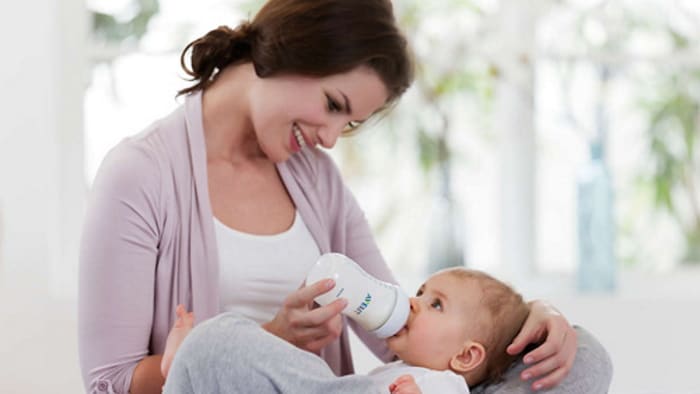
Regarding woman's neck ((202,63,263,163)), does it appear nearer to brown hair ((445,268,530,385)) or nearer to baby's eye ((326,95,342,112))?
baby's eye ((326,95,342,112))

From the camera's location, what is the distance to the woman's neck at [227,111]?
1.77 meters

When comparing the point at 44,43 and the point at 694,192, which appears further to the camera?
the point at 694,192

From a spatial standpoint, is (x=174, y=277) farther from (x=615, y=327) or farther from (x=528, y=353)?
(x=615, y=327)

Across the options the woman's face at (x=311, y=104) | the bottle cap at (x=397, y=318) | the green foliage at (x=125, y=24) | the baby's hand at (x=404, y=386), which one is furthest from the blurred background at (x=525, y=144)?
the baby's hand at (x=404, y=386)

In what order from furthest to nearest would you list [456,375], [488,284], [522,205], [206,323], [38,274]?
[522,205] < [38,274] < [488,284] < [456,375] < [206,323]

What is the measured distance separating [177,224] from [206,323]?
0.40m

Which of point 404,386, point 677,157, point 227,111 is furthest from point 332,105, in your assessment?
point 677,157

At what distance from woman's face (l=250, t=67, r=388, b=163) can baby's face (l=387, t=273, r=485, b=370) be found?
339mm

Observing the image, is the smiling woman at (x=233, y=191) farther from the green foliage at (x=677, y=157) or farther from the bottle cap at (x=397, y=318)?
the green foliage at (x=677, y=157)

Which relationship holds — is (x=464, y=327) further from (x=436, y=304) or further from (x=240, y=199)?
(x=240, y=199)

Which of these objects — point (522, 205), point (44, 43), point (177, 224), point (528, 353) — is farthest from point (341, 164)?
point (528, 353)

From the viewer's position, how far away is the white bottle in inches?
57.6

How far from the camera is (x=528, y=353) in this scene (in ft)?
5.02

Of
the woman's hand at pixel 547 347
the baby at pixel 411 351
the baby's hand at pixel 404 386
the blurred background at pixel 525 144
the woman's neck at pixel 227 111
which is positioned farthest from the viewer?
the blurred background at pixel 525 144
